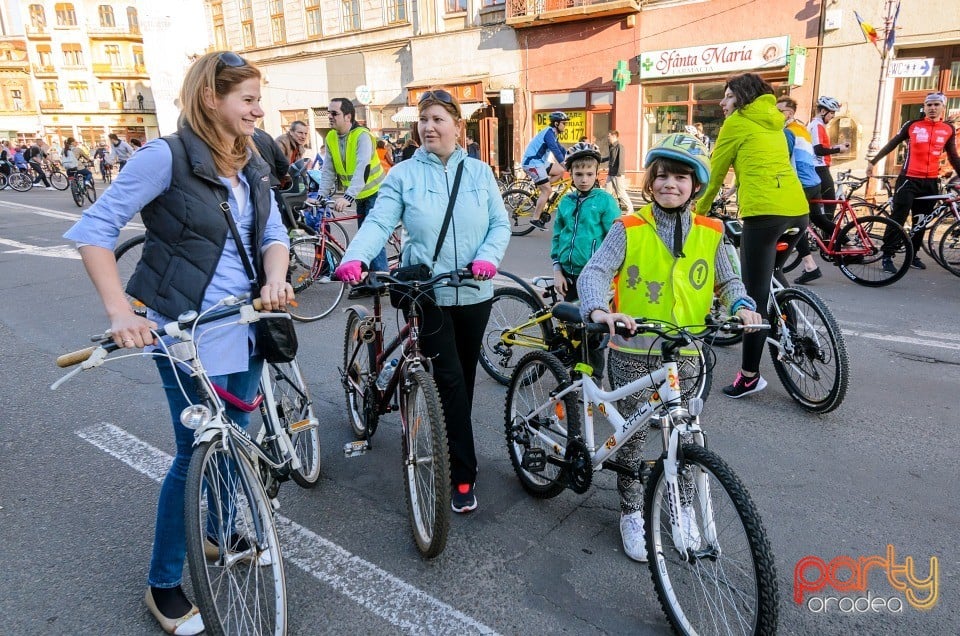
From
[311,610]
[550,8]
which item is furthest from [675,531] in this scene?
[550,8]

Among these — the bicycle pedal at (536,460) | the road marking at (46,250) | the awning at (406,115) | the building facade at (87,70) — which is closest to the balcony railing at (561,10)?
the awning at (406,115)

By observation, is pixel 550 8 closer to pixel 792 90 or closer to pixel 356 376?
pixel 792 90

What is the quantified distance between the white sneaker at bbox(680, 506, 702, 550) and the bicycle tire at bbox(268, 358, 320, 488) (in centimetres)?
183

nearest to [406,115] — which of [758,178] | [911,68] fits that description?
[911,68]

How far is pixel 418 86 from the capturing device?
2458cm

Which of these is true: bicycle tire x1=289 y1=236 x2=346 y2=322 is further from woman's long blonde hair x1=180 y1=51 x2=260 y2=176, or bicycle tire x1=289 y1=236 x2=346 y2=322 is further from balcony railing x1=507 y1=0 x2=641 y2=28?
balcony railing x1=507 y1=0 x2=641 y2=28

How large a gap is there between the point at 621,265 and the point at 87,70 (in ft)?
233

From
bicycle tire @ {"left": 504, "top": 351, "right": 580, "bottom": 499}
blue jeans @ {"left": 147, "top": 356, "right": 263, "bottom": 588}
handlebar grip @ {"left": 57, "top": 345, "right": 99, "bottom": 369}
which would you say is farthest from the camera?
bicycle tire @ {"left": 504, "top": 351, "right": 580, "bottom": 499}

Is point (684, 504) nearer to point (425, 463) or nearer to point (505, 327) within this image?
point (425, 463)

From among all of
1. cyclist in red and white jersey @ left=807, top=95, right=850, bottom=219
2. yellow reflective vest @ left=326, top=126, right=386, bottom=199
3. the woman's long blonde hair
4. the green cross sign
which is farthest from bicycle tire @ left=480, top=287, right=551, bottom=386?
the green cross sign

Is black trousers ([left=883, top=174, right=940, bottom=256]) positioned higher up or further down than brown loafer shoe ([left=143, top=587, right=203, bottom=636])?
higher up

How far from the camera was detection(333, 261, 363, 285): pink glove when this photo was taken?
9.03ft

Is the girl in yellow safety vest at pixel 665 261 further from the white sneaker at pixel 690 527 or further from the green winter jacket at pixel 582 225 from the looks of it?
the green winter jacket at pixel 582 225

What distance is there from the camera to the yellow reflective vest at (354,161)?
734 cm
